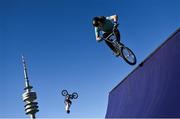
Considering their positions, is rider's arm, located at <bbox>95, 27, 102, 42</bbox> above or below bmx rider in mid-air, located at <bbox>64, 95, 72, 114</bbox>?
above

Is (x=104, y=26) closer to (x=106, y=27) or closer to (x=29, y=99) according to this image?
(x=106, y=27)

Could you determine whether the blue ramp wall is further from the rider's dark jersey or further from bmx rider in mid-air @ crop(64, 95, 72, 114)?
bmx rider in mid-air @ crop(64, 95, 72, 114)

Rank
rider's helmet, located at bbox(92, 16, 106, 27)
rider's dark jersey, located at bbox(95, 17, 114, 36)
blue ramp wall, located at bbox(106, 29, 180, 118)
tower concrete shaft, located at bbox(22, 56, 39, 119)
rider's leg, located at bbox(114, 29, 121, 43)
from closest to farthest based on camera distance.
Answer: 1. blue ramp wall, located at bbox(106, 29, 180, 118)
2. rider's helmet, located at bbox(92, 16, 106, 27)
3. rider's dark jersey, located at bbox(95, 17, 114, 36)
4. rider's leg, located at bbox(114, 29, 121, 43)
5. tower concrete shaft, located at bbox(22, 56, 39, 119)

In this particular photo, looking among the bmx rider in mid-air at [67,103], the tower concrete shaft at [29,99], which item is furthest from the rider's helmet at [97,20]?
the tower concrete shaft at [29,99]

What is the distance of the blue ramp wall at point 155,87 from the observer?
31.8 feet

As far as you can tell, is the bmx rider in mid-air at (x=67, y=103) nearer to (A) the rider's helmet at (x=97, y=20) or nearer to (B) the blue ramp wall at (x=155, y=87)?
(B) the blue ramp wall at (x=155, y=87)

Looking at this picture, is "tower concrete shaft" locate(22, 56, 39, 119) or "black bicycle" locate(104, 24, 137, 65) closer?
"black bicycle" locate(104, 24, 137, 65)

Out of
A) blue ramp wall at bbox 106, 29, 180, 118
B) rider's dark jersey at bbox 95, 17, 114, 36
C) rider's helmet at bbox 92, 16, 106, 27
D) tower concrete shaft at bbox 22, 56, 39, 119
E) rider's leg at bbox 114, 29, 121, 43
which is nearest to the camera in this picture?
blue ramp wall at bbox 106, 29, 180, 118

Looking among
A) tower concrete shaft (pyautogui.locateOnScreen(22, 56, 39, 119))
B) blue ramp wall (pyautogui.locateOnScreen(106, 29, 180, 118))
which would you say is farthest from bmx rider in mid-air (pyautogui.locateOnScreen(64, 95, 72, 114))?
tower concrete shaft (pyautogui.locateOnScreen(22, 56, 39, 119))

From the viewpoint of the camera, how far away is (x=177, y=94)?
915 centimetres

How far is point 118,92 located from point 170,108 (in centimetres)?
766

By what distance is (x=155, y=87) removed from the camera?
38.6 feet

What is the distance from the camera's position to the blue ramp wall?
970 cm

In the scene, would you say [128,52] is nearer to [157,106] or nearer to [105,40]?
[105,40]
